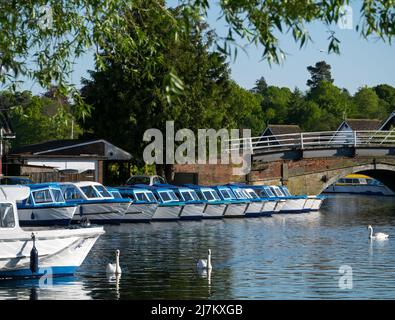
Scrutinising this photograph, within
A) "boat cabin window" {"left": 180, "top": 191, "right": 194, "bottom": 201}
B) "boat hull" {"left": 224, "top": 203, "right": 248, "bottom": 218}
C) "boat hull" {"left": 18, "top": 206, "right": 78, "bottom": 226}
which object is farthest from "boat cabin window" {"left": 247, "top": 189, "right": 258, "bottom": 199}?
"boat hull" {"left": 18, "top": 206, "right": 78, "bottom": 226}

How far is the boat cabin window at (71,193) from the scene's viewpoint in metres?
54.2

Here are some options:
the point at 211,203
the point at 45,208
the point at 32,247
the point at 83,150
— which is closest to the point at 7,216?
the point at 32,247

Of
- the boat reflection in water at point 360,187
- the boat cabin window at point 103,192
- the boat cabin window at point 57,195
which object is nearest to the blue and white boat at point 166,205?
the boat cabin window at point 103,192

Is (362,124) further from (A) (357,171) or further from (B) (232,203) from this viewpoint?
(B) (232,203)

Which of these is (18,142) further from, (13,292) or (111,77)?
(13,292)

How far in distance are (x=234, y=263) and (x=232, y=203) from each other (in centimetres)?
2719

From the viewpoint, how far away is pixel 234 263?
37.0 metres

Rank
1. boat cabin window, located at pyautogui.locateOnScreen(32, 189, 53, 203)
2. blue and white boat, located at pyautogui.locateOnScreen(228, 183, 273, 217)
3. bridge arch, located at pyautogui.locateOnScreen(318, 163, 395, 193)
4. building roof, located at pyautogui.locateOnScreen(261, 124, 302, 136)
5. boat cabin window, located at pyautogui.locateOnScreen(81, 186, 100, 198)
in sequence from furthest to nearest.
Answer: building roof, located at pyautogui.locateOnScreen(261, 124, 302, 136), bridge arch, located at pyautogui.locateOnScreen(318, 163, 395, 193), blue and white boat, located at pyautogui.locateOnScreen(228, 183, 273, 217), boat cabin window, located at pyautogui.locateOnScreen(81, 186, 100, 198), boat cabin window, located at pyautogui.locateOnScreen(32, 189, 53, 203)

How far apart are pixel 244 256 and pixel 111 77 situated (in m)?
39.5

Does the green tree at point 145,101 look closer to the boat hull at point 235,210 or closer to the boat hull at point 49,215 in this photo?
the boat hull at point 235,210

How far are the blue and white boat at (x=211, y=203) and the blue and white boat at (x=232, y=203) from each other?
0.35 metres

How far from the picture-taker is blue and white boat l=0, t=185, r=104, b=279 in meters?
28.6

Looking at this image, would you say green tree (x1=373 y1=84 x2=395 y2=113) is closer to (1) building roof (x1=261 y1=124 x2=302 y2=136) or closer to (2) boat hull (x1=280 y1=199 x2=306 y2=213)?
(1) building roof (x1=261 y1=124 x2=302 y2=136)
